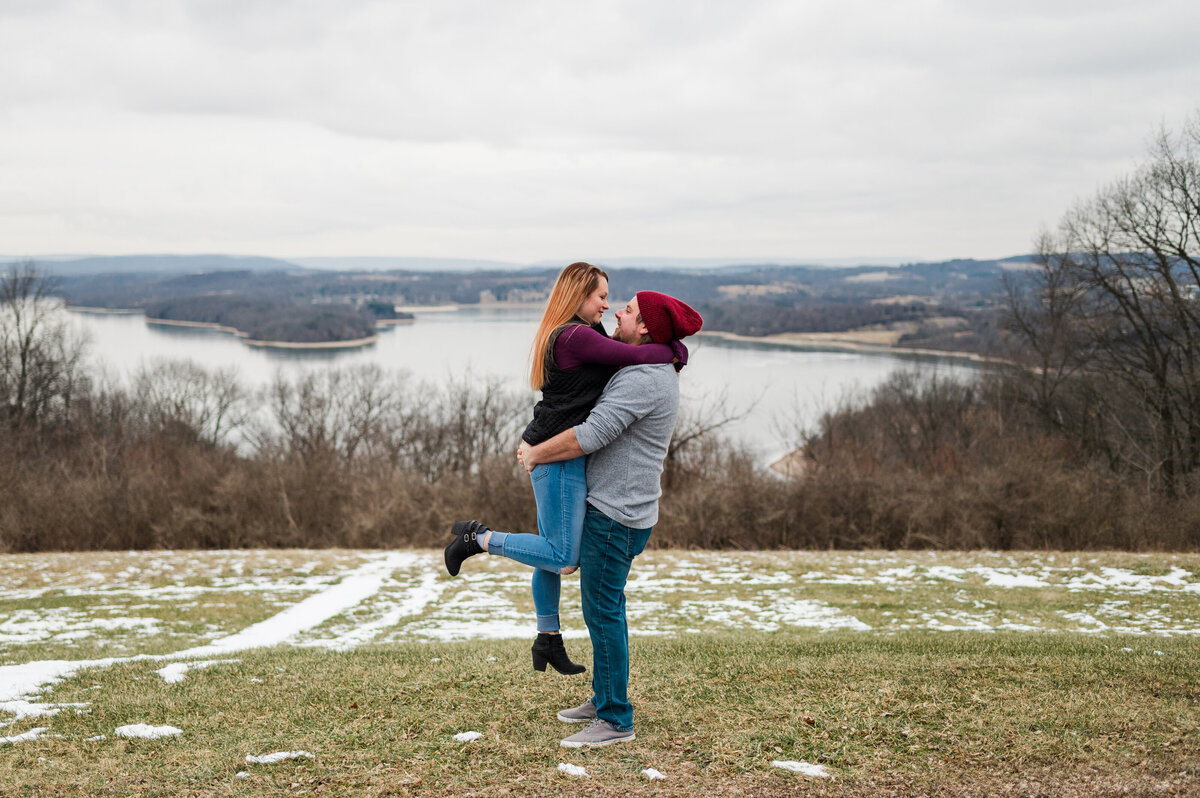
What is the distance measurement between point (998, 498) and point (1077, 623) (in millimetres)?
16360

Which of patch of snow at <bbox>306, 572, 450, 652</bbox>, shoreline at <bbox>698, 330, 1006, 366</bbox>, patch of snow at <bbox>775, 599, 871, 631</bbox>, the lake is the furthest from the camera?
shoreline at <bbox>698, 330, 1006, 366</bbox>

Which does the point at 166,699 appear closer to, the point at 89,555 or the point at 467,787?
the point at 467,787

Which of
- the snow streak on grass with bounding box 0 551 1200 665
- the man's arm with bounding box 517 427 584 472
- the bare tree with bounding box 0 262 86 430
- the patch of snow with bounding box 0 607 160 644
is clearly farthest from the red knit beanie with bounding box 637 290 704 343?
the bare tree with bounding box 0 262 86 430

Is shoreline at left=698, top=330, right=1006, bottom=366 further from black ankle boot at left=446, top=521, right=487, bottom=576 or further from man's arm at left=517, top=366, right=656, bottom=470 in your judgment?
man's arm at left=517, top=366, right=656, bottom=470

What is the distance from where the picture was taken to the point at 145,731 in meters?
4.75

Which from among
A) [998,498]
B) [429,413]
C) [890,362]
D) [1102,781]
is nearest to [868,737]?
[1102,781]

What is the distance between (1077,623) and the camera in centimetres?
1001

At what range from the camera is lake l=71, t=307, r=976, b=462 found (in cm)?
6266

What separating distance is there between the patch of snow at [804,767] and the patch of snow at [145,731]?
329 cm

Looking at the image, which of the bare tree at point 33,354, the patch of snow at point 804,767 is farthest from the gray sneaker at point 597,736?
the bare tree at point 33,354

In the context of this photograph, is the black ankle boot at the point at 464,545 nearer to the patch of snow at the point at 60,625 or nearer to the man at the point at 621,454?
the man at the point at 621,454

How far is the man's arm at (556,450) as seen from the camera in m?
3.94

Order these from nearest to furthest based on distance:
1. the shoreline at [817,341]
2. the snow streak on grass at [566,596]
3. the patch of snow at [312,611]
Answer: the patch of snow at [312,611] < the snow streak on grass at [566,596] < the shoreline at [817,341]

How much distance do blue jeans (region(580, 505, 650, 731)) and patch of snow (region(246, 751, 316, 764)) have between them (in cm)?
150
